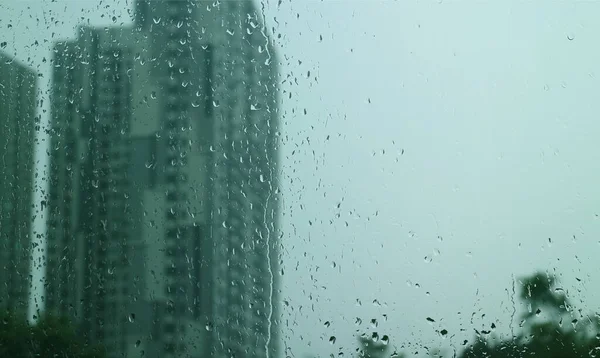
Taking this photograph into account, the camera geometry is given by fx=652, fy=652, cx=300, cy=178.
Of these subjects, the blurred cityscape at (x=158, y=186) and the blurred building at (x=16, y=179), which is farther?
the blurred building at (x=16, y=179)

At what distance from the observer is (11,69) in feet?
10.4

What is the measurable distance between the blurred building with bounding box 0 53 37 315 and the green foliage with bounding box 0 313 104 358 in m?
0.07

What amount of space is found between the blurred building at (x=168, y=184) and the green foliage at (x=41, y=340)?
0.06m

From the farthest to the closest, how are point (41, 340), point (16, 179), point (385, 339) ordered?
point (16, 179)
point (41, 340)
point (385, 339)

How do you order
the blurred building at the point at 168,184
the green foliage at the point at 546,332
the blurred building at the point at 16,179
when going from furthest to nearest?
the blurred building at the point at 16,179 → the blurred building at the point at 168,184 → the green foliage at the point at 546,332

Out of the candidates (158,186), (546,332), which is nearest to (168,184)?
(158,186)

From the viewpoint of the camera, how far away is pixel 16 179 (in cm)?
303

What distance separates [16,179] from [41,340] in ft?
2.50

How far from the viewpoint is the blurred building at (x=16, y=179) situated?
290 cm

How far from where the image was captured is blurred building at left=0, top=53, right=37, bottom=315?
2.90 m

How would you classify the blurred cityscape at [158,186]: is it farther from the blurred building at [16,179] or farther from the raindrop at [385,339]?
the raindrop at [385,339]

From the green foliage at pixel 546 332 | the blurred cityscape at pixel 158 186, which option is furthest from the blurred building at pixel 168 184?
the green foliage at pixel 546 332

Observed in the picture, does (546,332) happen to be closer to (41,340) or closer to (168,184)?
(168,184)

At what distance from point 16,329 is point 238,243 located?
1063 mm
